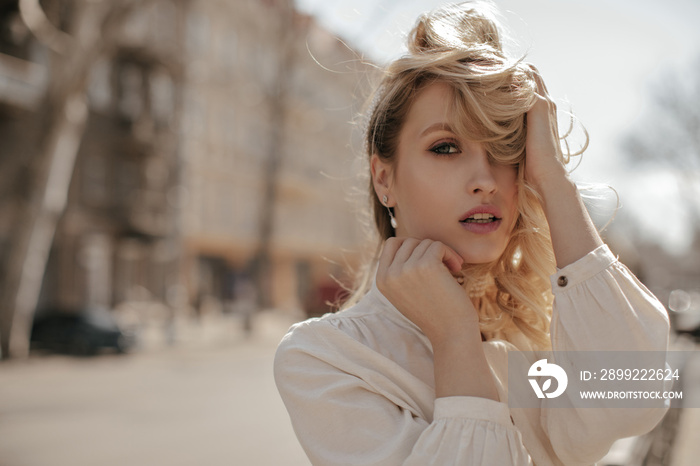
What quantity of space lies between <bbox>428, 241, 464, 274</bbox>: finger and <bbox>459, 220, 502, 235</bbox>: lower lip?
0.07m

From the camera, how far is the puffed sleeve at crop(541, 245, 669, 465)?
4.63 ft

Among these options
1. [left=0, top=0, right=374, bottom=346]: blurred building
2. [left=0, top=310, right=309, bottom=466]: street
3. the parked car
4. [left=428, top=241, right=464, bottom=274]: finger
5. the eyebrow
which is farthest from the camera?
[left=0, top=0, right=374, bottom=346]: blurred building

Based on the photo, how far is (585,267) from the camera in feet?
4.76

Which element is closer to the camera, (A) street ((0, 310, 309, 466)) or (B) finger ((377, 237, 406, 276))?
(B) finger ((377, 237, 406, 276))

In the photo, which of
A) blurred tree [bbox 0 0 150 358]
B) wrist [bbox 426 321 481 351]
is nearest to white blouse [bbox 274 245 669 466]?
wrist [bbox 426 321 481 351]

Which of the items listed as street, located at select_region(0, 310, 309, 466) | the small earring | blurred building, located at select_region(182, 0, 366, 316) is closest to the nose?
the small earring

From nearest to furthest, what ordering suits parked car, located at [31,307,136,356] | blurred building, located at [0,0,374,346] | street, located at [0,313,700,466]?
street, located at [0,313,700,466] < parked car, located at [31,307,136,356] < blurred building, located at [0,0,374,346]

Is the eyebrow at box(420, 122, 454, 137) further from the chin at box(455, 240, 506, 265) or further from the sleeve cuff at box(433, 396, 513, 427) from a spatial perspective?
the sleeve cuff at box(433, 396, 513, 427)

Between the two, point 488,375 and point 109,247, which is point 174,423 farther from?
point 109,247

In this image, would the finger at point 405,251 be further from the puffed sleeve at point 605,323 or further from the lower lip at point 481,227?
the puffed sleeve at point 605,323

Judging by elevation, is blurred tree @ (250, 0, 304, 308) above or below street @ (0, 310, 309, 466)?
above

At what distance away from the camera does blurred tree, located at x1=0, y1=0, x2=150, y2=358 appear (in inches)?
542

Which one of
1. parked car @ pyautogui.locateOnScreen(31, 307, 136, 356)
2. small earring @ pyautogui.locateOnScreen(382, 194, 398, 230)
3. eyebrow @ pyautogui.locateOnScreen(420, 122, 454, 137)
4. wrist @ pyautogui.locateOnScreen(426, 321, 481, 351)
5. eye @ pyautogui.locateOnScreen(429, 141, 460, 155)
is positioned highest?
eyebrow @ pyautogui.locateOnScreen(420, 122, 454, 137)

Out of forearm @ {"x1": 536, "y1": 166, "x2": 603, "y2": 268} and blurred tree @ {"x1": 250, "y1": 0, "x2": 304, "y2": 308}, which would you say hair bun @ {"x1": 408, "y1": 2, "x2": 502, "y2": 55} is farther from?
blurred tree @ {"x1": 250, "y1": 0, "x2": 304, "y2": 308}
